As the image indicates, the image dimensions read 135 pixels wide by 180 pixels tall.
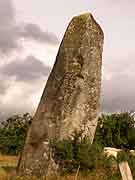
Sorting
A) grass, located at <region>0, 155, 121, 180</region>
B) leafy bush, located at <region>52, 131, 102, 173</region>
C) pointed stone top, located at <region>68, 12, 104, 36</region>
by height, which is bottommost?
grass, located at <region>0, 155, 121, 180</region>

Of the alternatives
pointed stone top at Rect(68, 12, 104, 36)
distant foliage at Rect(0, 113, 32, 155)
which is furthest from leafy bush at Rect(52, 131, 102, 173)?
distant foliage at Rect(0, 113, 32, 155)

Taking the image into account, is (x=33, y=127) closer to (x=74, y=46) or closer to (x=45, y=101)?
(x=45, y=101)

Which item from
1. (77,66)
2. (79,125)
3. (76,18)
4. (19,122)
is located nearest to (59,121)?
(79,125)

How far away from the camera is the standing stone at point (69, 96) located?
76.6ft

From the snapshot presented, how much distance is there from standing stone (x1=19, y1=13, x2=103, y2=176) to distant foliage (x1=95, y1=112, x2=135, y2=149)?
1137cm

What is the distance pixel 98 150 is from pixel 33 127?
9.99 feet

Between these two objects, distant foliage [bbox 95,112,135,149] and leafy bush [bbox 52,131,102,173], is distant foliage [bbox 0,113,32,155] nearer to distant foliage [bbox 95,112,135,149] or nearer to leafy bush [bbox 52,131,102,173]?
distant foliage [bbox 95,112,135,149]

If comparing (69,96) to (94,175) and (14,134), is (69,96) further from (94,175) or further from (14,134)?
(14,134)

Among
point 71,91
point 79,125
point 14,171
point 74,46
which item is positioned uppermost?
point 74,46

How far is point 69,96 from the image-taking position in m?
23.6

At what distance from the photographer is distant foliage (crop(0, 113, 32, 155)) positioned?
154ft

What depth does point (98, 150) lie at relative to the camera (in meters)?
23.8

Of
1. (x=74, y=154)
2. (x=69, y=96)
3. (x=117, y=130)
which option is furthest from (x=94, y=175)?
(x=117, y=130)

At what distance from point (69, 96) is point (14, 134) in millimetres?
27718
